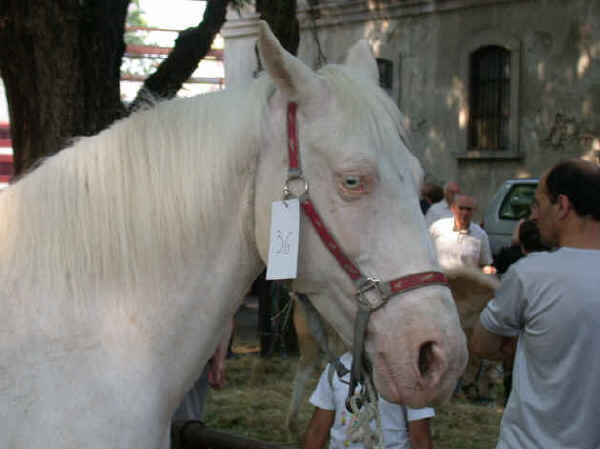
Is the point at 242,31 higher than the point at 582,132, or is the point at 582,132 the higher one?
the point at 242,31

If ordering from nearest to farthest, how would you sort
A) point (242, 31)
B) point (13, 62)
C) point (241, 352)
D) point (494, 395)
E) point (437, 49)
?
1. point (13, 62)
2. point (494, 395)
3. point (241, 352)
4. point (437, 49)
5. point (242, 31)

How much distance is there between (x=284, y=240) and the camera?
185 centimetres

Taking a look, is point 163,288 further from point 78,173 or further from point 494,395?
point 494,395

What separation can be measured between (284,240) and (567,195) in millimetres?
1351

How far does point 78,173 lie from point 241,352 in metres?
6.54

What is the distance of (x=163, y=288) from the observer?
1.86m

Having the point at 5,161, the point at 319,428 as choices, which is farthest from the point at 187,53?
the point at 5,161

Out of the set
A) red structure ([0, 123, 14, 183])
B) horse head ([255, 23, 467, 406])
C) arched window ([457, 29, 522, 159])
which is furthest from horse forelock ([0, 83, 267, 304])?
arched window ([457, 29, 522, 159])

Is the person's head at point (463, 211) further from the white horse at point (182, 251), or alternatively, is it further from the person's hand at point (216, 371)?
the white horse at point (182, 251)

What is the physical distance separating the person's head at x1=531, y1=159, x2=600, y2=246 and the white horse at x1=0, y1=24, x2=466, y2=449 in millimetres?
1040

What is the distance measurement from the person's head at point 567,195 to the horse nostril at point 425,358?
1.21 meters

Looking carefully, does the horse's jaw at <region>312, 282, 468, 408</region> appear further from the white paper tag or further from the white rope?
the white paper tag

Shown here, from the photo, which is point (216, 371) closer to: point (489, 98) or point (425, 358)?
point (425, 358)

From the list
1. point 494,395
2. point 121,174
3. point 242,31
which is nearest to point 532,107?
point 242,31
